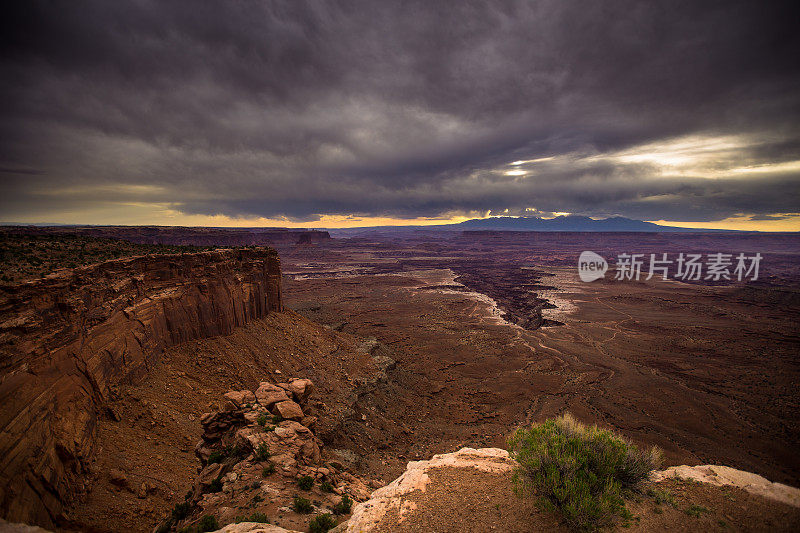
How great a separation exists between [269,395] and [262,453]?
11.7 ft

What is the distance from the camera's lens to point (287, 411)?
504 inches

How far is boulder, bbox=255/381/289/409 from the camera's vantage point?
43.4 ft

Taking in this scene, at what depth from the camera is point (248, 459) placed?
10367mm

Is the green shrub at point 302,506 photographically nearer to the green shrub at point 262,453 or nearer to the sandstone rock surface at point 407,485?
the sandstone rock surface at point 407,485

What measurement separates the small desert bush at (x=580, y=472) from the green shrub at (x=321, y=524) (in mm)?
5462

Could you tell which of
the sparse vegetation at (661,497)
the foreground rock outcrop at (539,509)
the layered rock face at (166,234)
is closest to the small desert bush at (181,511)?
the foreground rock outcrop at (539,509)

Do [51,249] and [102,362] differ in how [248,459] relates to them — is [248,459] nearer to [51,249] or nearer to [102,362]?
[102,362]

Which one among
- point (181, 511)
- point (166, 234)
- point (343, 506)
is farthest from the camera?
point (166, 234)

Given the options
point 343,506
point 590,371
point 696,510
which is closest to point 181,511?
point 343,506

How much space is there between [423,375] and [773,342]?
48.1m

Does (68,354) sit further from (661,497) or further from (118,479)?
(661,497)

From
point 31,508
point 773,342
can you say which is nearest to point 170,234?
point 31,508

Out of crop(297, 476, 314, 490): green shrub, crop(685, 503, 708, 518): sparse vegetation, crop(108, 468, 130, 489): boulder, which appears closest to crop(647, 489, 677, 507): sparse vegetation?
crop(685, 503, 708, 518): sparse vegetation

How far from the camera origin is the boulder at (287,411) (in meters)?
12.6
